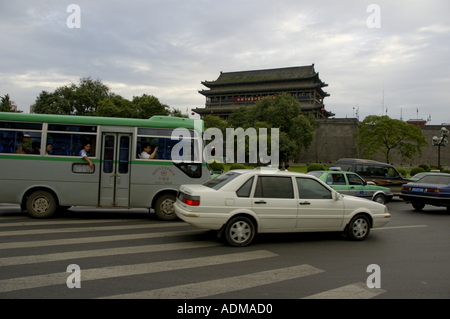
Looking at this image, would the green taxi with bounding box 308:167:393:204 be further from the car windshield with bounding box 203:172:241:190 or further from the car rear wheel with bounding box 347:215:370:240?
the car windshield with bounding box 203:172:241:190

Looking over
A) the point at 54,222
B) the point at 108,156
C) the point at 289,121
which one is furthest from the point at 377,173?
the point at 289,121

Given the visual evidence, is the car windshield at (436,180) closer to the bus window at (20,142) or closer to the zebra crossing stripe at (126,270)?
the zebra crossing stripe at (126,270)

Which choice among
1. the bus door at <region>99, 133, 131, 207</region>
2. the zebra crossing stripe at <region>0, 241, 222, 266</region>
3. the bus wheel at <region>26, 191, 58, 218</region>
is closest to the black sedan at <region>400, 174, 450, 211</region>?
the zebra crossing stripe at <region>0, 241, 222, 266</region>

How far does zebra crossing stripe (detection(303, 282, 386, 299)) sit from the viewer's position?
13.4 ft

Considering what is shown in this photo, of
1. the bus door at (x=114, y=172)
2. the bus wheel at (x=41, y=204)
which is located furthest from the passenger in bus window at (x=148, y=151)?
the bus wheel at (x=41, y=204)

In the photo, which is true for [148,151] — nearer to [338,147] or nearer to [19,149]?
[19,149]

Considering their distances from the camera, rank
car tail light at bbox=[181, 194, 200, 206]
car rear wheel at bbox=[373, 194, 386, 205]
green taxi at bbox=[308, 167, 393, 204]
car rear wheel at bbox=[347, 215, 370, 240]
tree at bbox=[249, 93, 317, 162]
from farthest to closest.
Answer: tree at bbox=[249, 93, 317, 162] → car rear wheel at bbox=[373, 194, 386, 205] → green taxi at bbox=[308, 167, 393, 204] → car rear wheel at bbox=[347, 215, 370, 240] → car tail light at bbox=[181, 194, 200, 206]

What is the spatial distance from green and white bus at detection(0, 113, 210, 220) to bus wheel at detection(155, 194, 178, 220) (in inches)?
1.1

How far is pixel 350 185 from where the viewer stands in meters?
12.4

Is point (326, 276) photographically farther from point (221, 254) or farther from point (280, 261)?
point (221, 254)

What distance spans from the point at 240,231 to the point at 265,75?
6764 centimetres

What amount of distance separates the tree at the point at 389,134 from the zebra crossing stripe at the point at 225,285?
39694mm

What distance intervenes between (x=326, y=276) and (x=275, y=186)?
2.17 m
